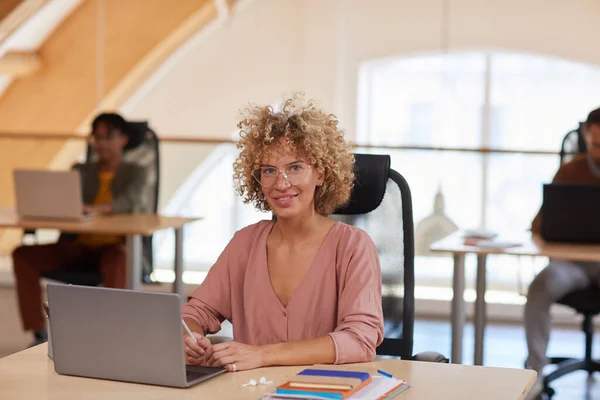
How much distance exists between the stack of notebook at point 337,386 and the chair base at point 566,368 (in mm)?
2320

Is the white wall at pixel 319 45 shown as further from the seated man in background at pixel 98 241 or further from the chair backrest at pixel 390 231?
the chair backrest at pixel 390 231

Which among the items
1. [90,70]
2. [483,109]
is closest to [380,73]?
[483,109]

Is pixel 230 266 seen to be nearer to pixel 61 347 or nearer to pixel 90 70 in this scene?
pixel 61 347

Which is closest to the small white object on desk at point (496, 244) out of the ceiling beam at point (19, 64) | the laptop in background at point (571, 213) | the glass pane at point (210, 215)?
the laptop in background at point (571, 213)

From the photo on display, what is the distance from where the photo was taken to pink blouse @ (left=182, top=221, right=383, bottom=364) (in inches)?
84.0

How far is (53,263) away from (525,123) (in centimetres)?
352

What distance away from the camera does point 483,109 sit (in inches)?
262

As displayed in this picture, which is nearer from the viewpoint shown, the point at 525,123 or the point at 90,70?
the point at 525,123

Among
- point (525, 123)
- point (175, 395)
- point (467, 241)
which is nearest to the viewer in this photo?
point (175, 395)

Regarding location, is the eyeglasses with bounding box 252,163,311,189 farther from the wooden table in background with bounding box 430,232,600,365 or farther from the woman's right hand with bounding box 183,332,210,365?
the wooden table in background with bounding box 430,232,600,365

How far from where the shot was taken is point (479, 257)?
3715 mm

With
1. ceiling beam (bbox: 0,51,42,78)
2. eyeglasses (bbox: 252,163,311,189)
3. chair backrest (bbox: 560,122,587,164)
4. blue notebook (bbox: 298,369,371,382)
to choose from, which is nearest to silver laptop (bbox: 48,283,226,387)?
blue notebook (bbox: 298,369,371,382)

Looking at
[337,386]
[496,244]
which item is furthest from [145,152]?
[337,386]

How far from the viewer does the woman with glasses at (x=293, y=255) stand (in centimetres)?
219
